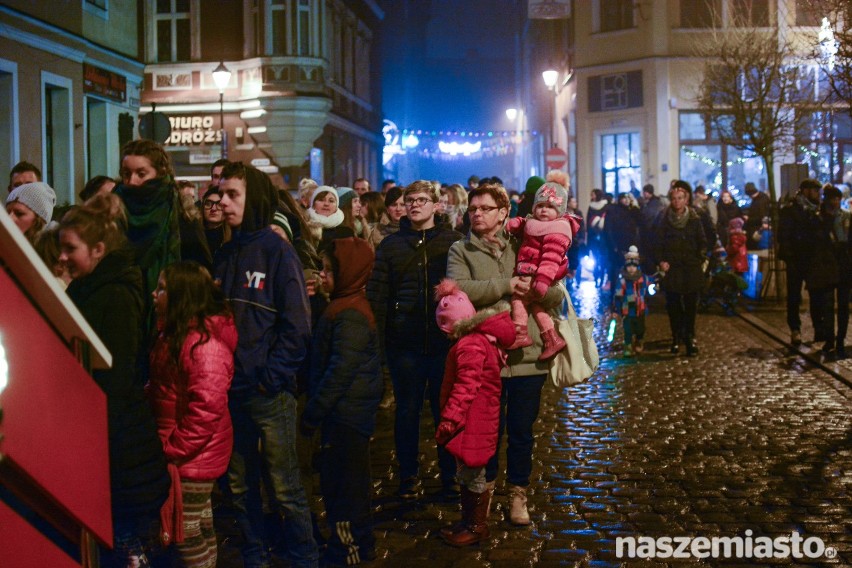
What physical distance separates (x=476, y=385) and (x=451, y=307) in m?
0.44

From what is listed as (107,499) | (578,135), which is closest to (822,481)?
(107,499)

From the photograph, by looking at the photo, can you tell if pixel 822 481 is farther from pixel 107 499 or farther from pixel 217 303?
pixel 107 499

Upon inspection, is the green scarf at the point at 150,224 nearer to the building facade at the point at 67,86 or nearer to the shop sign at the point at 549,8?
the building facade at the point at 67,86

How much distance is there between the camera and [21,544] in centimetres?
260

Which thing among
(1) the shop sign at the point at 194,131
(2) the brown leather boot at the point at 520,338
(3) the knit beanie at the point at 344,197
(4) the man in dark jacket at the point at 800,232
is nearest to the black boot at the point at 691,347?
(4) the man in dark jacket at the point at 800,232

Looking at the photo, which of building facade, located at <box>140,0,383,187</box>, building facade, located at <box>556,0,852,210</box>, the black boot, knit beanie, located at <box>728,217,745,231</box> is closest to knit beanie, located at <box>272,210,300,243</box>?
the black boot

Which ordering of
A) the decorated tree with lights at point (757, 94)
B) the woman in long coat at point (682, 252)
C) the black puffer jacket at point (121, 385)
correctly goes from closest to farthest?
the black puffer jacket at point (121, 385)
the woman in long coat at point (682, 252)
the decorated tree with lights at point (757, 94)

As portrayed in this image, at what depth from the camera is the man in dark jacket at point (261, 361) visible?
4.87 metres

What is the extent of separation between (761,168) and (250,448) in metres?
28.7

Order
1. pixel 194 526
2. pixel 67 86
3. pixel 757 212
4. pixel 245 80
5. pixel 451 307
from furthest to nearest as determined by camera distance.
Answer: pixel 245 80 < pixel 757 212 < pixel 67 86 < pixel 451 307 < pixel 194 526

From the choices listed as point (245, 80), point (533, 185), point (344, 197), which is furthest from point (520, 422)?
point (245, 80)

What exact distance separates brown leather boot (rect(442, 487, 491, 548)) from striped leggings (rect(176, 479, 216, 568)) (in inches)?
60.7

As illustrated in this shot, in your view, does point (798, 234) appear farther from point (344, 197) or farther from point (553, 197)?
point (553, 197)

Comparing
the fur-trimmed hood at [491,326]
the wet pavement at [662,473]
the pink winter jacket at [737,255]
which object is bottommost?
the wet pavement at [662,473]
